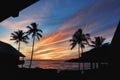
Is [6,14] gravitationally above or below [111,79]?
above

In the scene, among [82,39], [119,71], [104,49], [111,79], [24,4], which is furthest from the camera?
[82,39]

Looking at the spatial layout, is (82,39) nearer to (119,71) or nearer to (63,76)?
(63,76)

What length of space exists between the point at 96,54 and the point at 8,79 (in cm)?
907

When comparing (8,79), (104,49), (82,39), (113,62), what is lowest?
(8,79)

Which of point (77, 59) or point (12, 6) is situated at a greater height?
point (77, 59)

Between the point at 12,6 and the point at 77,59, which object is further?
the point at 77,59

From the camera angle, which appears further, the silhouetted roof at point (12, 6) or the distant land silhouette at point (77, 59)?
the distant land silhouette at point (77, 59)

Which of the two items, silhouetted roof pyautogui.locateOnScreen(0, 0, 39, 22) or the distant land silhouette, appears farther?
the distant land silhouette

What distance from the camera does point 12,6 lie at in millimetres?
1706

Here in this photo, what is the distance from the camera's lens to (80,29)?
5862 cm

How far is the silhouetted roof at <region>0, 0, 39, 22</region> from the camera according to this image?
5.45 ft

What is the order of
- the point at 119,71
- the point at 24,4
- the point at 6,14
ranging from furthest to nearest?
the point at 119,71 < the point at 6,14 < the point at 24,4

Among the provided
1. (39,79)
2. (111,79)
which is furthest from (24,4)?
(39,79)

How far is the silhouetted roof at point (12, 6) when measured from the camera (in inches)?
65.5
